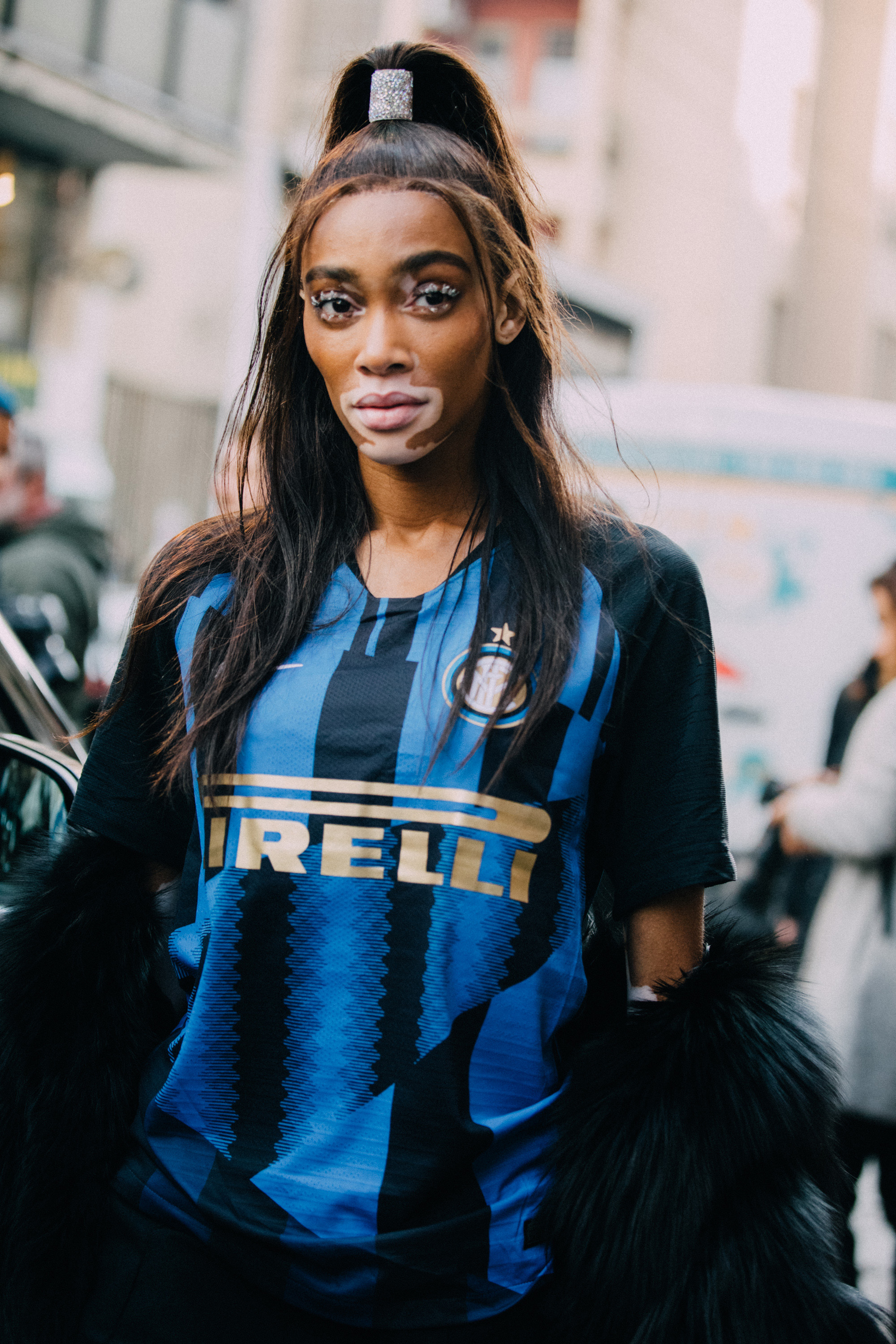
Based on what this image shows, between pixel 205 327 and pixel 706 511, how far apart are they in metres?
14.0

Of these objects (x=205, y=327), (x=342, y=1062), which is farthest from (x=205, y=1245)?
(x=205, y=327)

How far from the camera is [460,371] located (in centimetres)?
149

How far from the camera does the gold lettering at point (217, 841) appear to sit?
1.43m

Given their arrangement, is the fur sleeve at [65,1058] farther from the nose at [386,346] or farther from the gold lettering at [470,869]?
the nose at [386,346]

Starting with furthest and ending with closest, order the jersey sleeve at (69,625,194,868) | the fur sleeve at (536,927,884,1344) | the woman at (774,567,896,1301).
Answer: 1. the woman at (774,567,896,1301)
2. the jersey sleeve at (69,625,194,868)
3. the fur sleeve at (536,927,884,1344)

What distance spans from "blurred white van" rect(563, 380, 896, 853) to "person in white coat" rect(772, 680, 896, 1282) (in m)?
2.05

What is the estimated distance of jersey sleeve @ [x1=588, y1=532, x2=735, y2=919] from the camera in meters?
1.38

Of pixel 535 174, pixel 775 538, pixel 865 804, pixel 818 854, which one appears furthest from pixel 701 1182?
pixel 535 174

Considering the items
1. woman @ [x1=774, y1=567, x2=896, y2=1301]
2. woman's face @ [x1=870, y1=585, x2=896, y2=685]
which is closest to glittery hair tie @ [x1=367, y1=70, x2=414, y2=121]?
woman @ [x1=774, y1=567, x2=896, y2=1301]

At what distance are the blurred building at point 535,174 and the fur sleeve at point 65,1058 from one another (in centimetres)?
742

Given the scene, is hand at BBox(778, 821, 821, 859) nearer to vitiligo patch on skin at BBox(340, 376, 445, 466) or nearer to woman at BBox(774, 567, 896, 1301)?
woman at BBox(774, 567, 896, 1301)

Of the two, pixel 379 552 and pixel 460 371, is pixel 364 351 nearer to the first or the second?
pixel 460 371

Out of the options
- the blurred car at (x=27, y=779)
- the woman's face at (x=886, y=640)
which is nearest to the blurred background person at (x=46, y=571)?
the blurred car at (x=27, y=779)

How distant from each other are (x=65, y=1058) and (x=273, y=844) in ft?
1.14
